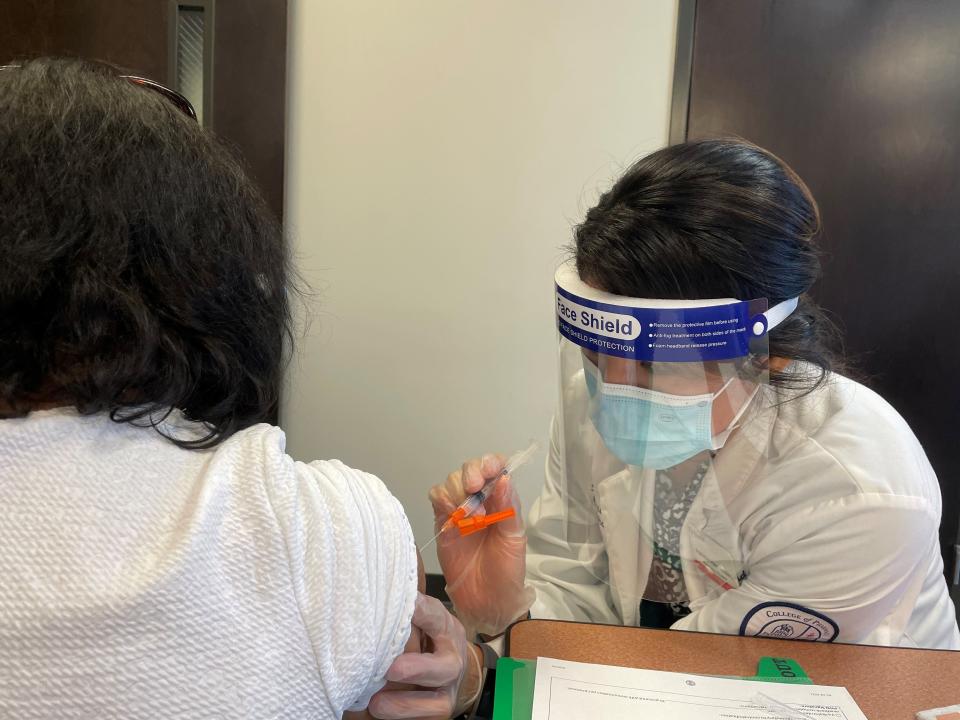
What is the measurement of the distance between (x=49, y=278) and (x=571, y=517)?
0.88 m

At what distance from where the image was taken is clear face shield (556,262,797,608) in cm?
81

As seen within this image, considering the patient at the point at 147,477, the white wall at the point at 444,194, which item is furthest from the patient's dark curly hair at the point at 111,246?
the white wall at the point at 444,194

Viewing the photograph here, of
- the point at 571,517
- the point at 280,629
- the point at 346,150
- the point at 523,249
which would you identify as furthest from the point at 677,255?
the point at 346,150

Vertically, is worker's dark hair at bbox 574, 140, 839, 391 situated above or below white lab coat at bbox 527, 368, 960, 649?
above

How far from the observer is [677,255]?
0.83m

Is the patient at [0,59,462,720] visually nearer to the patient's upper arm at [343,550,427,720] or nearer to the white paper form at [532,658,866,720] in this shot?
the patient's upper arm at [343,550,427,720]

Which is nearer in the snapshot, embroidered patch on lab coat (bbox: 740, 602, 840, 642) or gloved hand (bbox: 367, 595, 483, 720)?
gloved hand (bbox: 367, 595, 483, 720)

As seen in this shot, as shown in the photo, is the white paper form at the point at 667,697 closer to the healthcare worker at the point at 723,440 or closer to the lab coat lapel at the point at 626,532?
the healthcare worker at the point at 723,440

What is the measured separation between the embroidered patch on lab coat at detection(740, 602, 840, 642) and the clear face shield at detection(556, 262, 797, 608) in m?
0.10

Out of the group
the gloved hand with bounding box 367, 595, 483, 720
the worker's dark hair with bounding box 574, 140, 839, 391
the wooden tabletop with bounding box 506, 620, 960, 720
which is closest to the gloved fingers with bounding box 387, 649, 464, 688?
the gloved hand with bounding box 367, 595, 483, 720

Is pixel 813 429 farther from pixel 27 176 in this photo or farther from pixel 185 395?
pixel 27 176

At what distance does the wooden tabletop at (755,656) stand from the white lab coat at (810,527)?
0.24 feet

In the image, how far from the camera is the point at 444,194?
1.94 m

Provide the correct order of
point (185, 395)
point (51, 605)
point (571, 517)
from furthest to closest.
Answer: point (571, 517) < point (185, 395) < point (51, 605)
